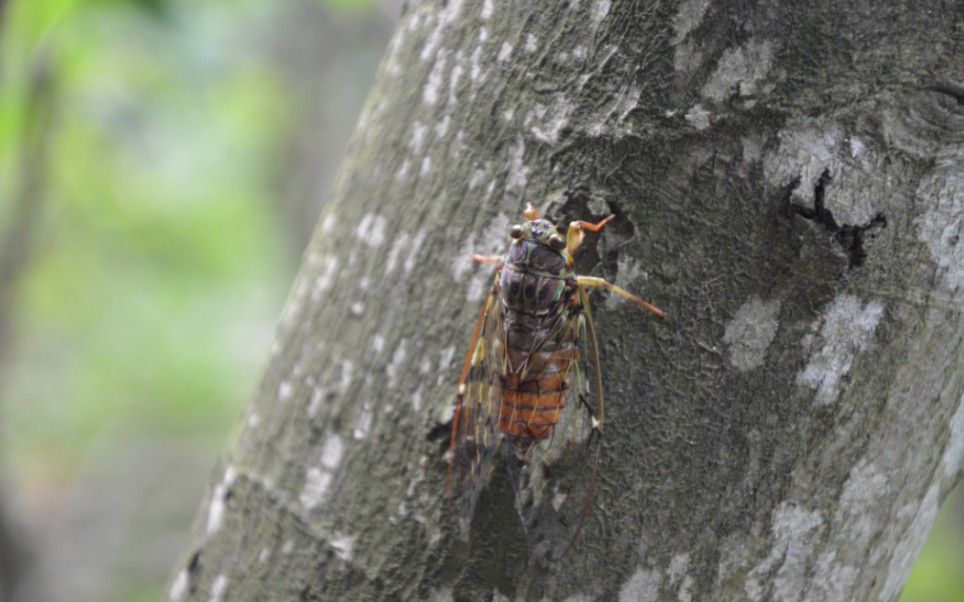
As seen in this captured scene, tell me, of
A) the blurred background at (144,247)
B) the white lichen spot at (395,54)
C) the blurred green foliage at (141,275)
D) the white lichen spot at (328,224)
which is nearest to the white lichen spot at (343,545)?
the white lichen spot at (328,224)

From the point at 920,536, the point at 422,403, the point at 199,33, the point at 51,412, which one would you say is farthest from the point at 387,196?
the point at 51,412

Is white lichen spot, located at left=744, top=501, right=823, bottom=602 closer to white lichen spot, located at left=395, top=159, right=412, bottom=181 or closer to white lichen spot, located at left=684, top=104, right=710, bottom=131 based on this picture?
white lichen spot, located at left=684, top=104, right=710, bottom=131

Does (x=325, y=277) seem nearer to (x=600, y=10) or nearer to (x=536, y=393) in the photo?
(x=536, y=393)

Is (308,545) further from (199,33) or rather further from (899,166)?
(199,33)

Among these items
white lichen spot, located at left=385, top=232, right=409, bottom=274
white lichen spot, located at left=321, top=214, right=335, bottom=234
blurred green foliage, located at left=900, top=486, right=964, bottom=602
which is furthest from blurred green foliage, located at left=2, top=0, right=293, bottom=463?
blurred green foliage, located at left=900, top=486, right=964, bottom=602

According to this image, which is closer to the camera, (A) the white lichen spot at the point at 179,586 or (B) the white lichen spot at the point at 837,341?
Result: (B) the white lichen spot at the point at 837,341

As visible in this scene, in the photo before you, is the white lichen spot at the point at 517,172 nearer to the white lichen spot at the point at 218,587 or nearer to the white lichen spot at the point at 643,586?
the white lichen spot at the point at 643,586
